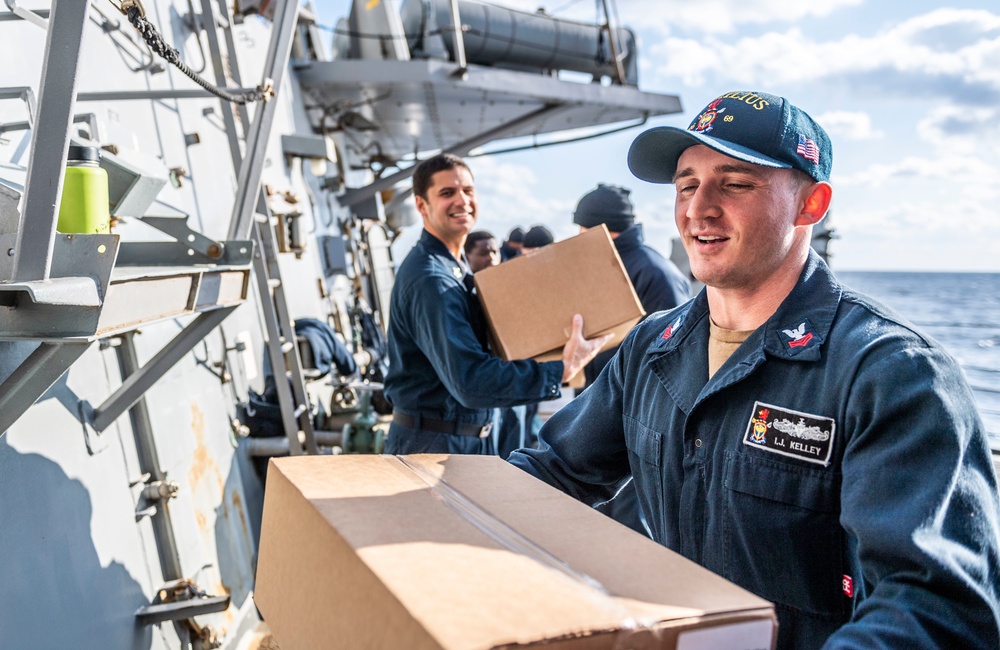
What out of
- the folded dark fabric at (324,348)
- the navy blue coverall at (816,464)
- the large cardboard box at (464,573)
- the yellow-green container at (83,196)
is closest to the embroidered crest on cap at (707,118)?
the navy blue coverall at (816,464)

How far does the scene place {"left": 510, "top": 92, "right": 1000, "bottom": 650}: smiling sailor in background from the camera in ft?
3.52

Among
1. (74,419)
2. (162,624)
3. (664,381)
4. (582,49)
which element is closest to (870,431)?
(664,381)

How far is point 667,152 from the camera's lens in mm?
1666

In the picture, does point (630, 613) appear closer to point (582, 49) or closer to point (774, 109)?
point (774, 109)

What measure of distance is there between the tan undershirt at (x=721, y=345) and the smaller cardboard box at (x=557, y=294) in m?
1.41

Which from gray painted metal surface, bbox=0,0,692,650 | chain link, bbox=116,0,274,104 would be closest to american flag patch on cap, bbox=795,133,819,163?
gray painted metal surface, bbox=0,0,692,650

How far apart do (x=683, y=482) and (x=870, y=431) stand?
1.39 feet

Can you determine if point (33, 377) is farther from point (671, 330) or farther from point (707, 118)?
point (707, 118)

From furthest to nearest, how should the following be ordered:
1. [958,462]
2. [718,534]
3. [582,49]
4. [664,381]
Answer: [582,49] → [664,381] → [718,534] → [958,462]

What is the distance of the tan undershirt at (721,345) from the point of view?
61.2 inches

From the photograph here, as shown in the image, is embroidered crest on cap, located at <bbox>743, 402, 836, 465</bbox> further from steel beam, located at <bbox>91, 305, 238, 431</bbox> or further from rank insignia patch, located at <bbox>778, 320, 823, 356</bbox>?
steel beam, located at <bbox>91, 305, 238, 431</bbox>

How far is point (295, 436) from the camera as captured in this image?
12.9 feet

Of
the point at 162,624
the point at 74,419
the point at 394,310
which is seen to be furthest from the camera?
the point at 394,310

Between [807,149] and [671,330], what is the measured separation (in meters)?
0.46
